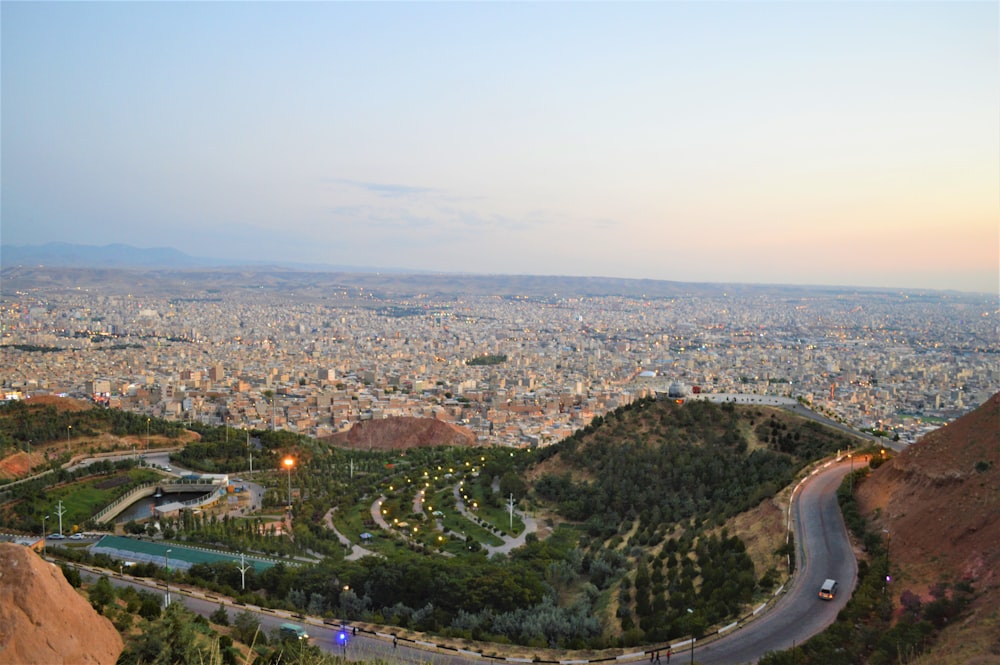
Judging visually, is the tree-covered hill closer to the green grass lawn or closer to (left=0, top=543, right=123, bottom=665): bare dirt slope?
(left=0, top=543, right=123, bottom=665): bare dirt slope

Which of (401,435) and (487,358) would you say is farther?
(487,358)

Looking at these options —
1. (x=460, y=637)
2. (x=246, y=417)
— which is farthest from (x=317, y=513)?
(x=246, y=417)

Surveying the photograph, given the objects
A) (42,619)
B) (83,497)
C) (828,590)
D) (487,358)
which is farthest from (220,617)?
(487,358)

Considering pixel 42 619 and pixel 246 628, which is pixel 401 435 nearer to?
pixel 246 628

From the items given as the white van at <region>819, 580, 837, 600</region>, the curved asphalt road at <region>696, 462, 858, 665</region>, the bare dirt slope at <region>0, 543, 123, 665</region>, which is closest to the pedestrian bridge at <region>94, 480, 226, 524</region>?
the bare dirt slope at <region>0, 543, 123, 665</region>

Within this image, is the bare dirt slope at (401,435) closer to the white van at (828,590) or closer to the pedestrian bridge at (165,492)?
the pedestrian bridge at (165,492)

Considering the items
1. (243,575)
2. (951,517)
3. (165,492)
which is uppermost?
(951,517)

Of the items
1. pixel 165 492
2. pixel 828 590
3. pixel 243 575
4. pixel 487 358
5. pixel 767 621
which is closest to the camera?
pixel 767 621

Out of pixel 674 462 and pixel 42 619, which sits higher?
pixel 42 619
